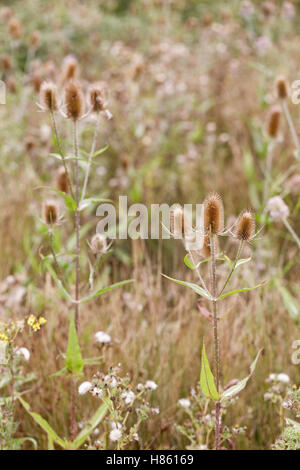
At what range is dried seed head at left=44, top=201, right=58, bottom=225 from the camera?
1.73 metres

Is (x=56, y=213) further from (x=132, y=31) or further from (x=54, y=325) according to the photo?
(x=132, y=31)

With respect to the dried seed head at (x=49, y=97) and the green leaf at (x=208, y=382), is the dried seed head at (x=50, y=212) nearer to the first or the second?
the dried seed head at (x=49, y=97)

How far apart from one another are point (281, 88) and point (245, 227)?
1.58m

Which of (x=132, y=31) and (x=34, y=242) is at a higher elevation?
(x=132, y=31)

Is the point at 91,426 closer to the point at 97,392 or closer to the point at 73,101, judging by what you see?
the point at 97,392

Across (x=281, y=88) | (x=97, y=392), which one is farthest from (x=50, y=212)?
(x=281, y=88)

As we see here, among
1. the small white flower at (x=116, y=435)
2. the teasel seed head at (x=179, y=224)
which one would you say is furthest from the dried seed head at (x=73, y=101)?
the small white flower at (x=116, y=435)

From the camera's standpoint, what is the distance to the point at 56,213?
1752 mm

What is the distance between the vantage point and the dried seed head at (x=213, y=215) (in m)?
1.30

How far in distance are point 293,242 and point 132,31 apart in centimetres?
423

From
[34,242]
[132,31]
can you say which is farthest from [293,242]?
[132,31]

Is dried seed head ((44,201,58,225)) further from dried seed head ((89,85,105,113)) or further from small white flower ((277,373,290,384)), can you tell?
small white flower ((277,373,290,384))

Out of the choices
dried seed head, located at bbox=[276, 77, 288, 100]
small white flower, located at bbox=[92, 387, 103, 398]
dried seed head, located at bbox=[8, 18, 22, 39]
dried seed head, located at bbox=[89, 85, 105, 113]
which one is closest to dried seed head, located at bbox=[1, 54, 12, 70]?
dried seed head, located at bbox=[8, 18, 22, 39]

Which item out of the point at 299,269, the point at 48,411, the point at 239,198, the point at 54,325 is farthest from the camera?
the point at 239,198
